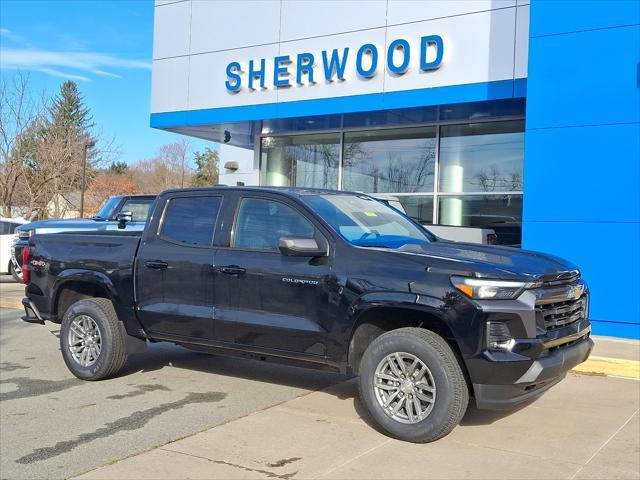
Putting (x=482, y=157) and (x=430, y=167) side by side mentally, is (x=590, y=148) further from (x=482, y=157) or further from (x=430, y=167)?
(x=430, y=167)

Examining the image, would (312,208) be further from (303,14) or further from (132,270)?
(303,14)

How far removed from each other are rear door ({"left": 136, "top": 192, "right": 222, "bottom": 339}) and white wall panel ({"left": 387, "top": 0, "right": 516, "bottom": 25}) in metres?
6.92

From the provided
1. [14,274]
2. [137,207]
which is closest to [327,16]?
[137,207]

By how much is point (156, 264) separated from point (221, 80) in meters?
8.57

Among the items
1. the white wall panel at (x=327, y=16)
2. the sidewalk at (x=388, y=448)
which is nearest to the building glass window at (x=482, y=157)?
the white wall panel at (x=327, y=16)

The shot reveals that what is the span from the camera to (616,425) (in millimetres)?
5656

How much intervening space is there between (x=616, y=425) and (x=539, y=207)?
4.81 meters

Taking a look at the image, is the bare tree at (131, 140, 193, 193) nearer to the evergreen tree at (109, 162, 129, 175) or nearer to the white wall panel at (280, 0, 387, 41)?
the evergreen tree at (109, 162, 129, 175)

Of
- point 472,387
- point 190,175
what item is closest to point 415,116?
point 472,387

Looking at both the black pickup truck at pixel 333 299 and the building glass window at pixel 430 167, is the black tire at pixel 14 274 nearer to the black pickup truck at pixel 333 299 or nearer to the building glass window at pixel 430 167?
the building glass window at pixel 430 167

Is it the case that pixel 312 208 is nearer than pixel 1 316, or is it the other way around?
pixel 312 208

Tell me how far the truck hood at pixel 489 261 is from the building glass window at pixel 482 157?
738 centimetres

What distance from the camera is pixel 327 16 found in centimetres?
1284

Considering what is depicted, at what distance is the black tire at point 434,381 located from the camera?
4.82m
